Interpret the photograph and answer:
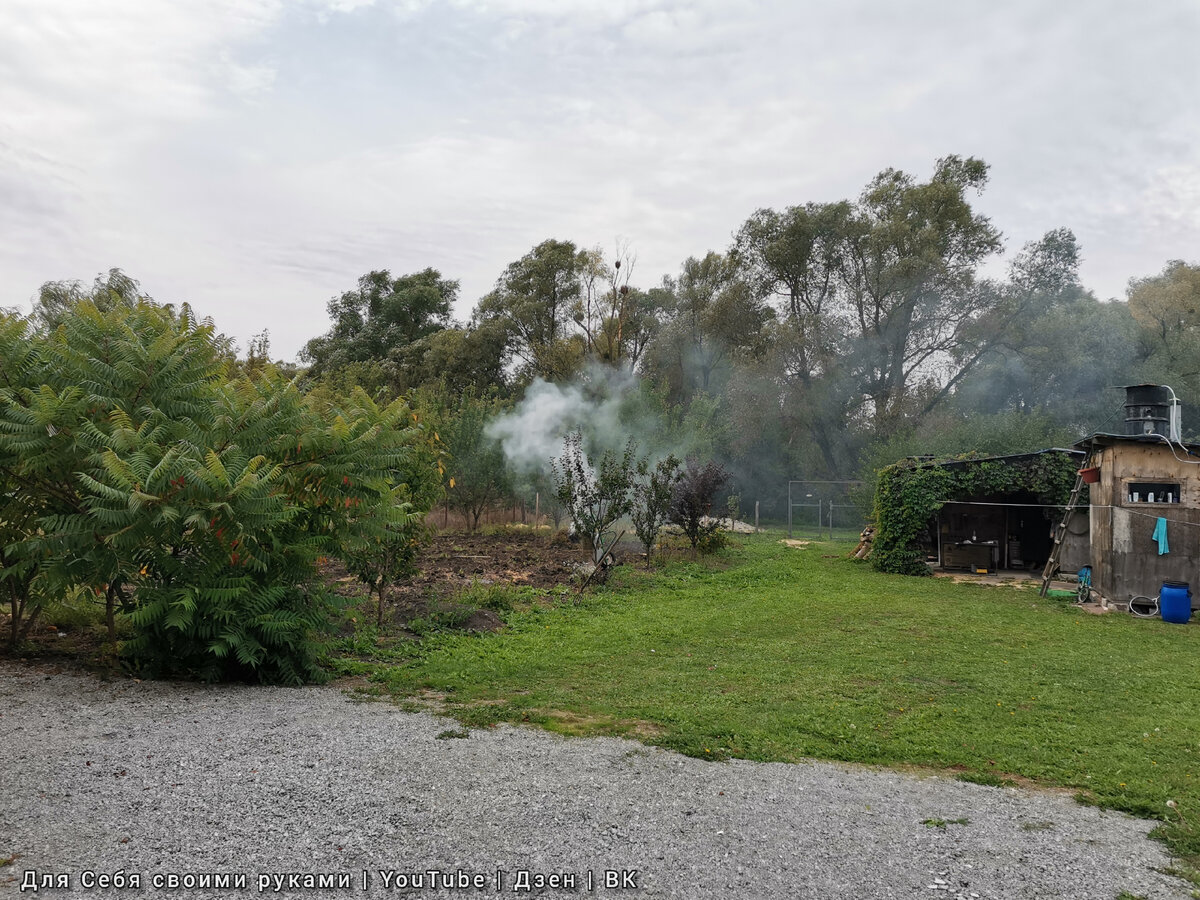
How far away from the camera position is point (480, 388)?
38000 mm

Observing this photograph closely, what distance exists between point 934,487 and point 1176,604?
A: 19.1ft

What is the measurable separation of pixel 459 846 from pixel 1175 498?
45.5 feet

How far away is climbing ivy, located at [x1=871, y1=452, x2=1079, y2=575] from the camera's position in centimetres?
1692

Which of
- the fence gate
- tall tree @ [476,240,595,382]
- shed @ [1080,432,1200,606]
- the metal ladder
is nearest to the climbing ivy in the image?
the metal ladder

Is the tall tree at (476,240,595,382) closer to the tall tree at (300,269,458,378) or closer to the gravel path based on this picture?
the tall tree at (300,269,458,378)

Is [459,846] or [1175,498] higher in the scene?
[1175,498]

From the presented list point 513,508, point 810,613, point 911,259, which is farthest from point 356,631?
point 911,259

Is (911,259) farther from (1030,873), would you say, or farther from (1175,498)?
(1030,873)

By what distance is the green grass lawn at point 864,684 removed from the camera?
5.29 m

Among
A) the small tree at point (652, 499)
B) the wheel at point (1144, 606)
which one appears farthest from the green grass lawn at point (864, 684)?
the small tree at point (652, 499)

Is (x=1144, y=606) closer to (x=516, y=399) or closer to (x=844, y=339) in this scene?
(x=844, y=339)

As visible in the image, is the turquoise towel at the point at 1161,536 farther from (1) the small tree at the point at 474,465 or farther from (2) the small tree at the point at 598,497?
(1) the small tree at the point at 474,465

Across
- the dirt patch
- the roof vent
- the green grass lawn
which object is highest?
the roof vent

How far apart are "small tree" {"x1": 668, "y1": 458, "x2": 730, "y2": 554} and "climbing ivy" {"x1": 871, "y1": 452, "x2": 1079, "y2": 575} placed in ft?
12.6
